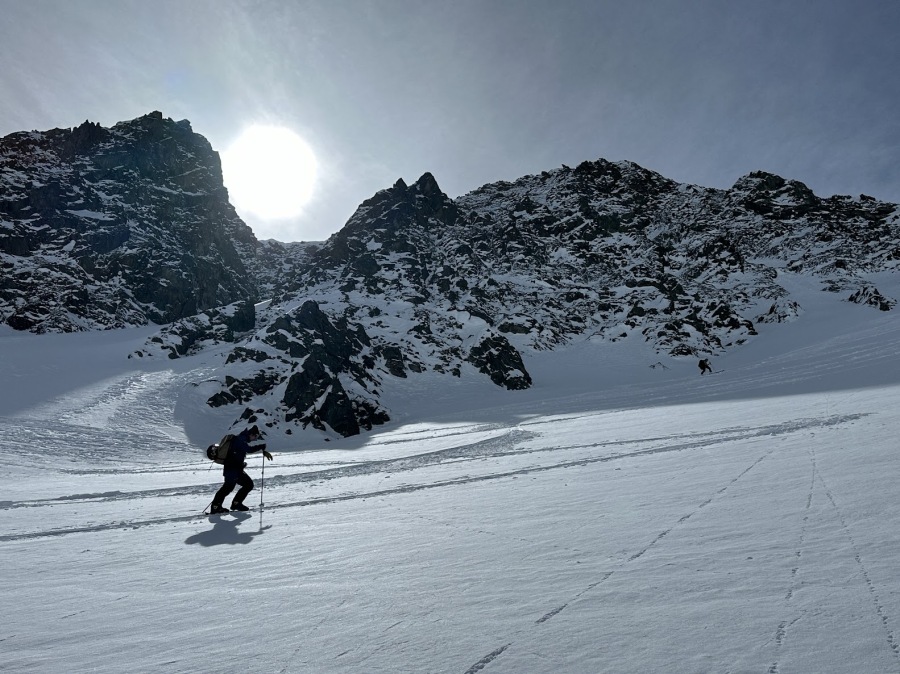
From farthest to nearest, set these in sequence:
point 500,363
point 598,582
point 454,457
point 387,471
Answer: point 500,363 < point 454,457 < point 387,471 < point 598,582

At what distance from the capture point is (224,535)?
6.26m

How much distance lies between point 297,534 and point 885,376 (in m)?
29.0

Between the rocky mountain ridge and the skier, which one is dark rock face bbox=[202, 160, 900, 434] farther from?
the skier

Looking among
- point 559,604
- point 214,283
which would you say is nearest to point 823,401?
point 559,604

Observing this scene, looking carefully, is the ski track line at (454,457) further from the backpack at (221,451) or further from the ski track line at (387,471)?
the backpack at (221,451)

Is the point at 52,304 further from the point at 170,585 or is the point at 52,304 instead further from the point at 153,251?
the point at 170,585

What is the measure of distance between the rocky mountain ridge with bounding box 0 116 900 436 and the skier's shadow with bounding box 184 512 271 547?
23.1m

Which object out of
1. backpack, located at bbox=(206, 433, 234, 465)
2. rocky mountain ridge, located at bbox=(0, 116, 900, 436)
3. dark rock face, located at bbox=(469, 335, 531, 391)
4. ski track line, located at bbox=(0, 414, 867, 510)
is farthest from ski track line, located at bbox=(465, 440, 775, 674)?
dark rock face, located at bbox=(469, 335, 531, 391)

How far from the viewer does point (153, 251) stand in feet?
267

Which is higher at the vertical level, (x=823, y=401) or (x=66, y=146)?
(x=66, y=146)

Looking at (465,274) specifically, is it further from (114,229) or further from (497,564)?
(497,564)

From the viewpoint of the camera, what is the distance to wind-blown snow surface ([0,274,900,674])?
2.83 metres

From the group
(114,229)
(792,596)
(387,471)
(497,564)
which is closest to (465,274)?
(114,229)

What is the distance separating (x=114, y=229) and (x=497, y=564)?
98960mm
